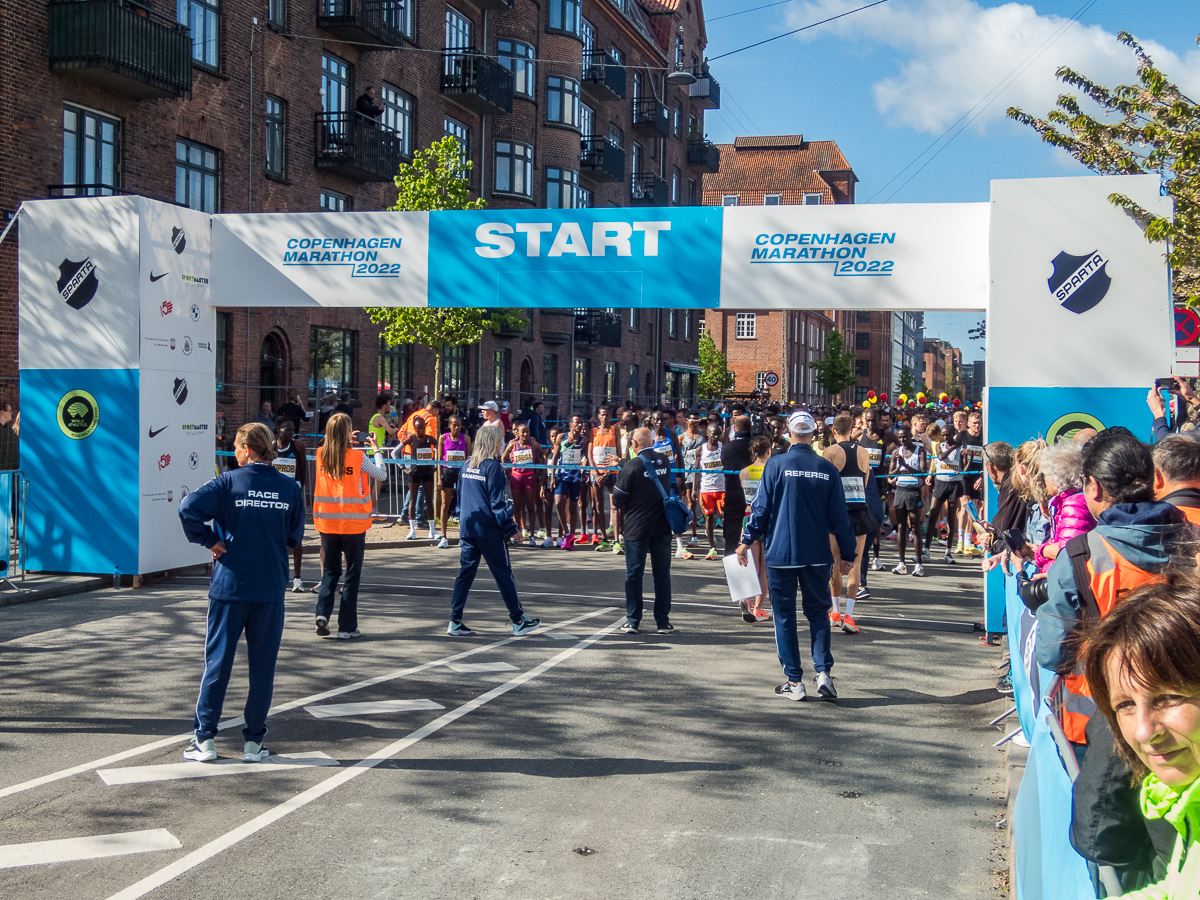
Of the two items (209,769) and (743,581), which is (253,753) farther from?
(743,581)

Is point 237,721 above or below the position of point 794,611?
below

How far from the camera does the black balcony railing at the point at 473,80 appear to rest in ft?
106

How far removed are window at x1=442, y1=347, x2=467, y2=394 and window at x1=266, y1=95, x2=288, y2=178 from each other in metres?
8.45

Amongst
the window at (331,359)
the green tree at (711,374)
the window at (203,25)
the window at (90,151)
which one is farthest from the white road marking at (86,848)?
the green tree at (711,374)

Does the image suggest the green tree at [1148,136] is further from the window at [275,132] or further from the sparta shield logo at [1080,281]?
the window at [275,132]

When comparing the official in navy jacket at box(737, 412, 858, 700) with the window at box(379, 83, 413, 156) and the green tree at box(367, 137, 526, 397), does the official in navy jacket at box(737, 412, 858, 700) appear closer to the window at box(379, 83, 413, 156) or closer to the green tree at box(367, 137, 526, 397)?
the green tree at box(367, 137, 526, 397)

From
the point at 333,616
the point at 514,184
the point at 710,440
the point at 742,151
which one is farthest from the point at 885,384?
the point at 333,616

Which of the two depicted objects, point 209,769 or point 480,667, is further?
point 480,667

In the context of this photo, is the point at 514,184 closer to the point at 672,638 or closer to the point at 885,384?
the point at 672,638

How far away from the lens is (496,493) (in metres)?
9.77

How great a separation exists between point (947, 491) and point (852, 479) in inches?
208

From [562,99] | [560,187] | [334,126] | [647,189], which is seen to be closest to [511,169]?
[560,187]

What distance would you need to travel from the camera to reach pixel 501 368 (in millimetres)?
36469

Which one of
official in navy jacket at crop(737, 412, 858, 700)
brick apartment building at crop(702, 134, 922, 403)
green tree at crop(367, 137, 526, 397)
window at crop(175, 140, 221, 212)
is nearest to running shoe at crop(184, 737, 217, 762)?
official in navy jacket at crop(737, 412, 858, 700)
